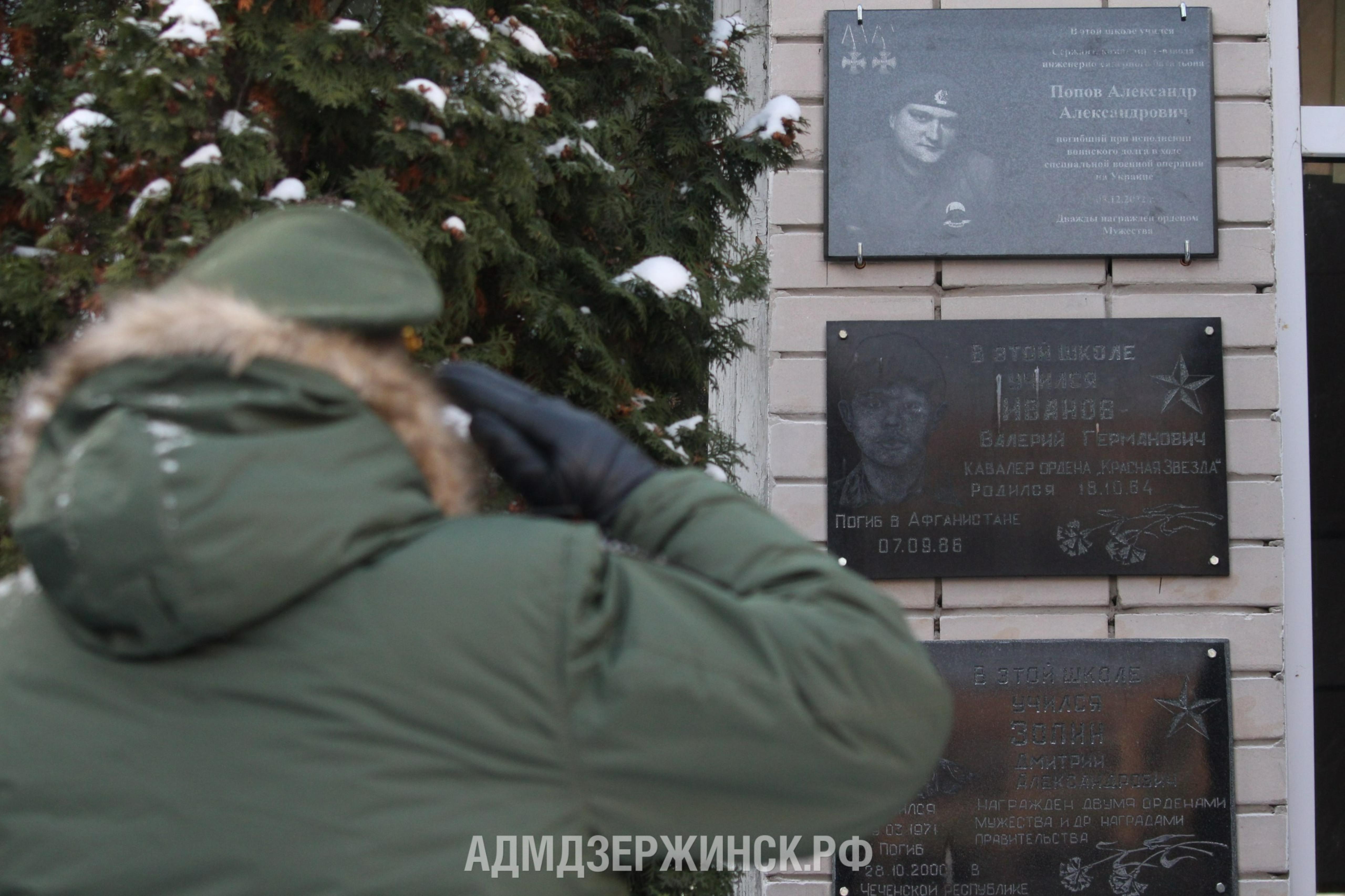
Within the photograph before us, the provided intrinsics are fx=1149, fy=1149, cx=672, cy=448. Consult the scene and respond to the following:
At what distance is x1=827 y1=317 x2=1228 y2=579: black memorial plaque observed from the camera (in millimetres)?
3797

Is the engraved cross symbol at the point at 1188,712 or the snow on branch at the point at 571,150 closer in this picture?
the snow on branch at the point at 571,150

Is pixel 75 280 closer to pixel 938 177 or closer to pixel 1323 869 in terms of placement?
pixel 938 177

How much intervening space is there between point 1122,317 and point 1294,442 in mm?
743

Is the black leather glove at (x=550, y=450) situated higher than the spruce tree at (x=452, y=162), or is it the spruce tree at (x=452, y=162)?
the spruce tree at (x=452, y=162)

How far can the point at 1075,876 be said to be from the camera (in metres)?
3.71

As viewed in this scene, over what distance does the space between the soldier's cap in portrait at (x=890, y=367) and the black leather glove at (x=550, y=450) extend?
282cm

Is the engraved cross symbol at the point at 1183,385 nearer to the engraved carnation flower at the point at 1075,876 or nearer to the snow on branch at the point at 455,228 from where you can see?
the engraved carnation flower at the point at 1075,876

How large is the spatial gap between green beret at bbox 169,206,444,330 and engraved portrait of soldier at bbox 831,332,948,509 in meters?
2.90

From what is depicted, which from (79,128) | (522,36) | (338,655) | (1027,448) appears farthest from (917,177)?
(338,655)

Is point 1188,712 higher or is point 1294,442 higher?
point 1294,442

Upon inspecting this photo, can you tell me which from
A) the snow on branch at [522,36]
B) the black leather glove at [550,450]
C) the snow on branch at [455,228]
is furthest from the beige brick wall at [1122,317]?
the black leather glove at [550,450]

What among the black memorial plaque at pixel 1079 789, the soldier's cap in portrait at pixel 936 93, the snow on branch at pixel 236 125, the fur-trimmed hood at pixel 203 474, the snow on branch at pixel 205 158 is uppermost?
the soldier's cap in portrait at pixel 936 93

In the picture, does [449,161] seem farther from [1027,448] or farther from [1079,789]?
[1079,789]

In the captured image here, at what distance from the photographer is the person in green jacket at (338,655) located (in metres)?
0.87
